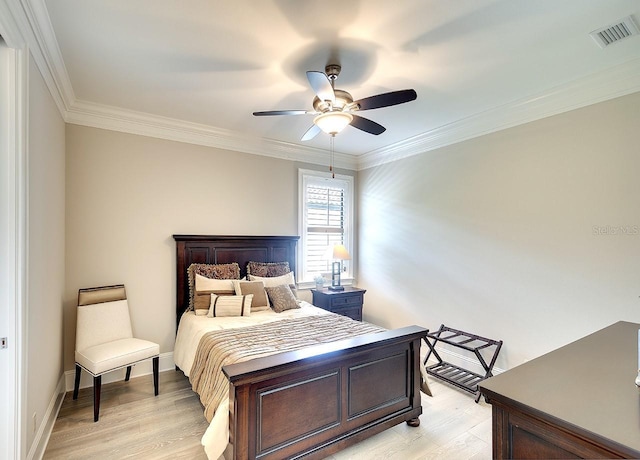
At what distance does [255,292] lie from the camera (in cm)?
359

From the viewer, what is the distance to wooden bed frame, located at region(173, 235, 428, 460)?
1891 mm

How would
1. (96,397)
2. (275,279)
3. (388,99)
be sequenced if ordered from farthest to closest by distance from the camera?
(275,279) < (96,397) < (388,99)

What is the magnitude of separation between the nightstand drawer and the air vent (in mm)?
3578

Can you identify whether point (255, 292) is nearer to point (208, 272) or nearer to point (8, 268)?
point (208, 272)

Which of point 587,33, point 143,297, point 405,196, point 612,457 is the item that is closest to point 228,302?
point 143,297

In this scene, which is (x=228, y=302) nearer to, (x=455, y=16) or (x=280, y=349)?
(x=280, y=349)

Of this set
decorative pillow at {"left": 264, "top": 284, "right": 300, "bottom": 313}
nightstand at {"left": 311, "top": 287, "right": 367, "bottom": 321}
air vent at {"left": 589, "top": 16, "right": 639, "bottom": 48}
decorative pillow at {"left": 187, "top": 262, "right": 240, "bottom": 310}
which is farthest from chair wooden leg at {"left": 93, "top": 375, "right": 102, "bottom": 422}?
air vent at {"left": 589, "top": 16, "right": 639, "bottom": 48}

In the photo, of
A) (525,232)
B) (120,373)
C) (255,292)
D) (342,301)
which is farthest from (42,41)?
(525,232)

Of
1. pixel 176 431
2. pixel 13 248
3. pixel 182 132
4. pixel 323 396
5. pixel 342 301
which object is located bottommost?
pixel 176 431

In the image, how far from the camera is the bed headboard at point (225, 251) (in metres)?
3.76

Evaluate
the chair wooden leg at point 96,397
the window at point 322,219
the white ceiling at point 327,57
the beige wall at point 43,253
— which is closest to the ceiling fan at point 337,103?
the white ceiling at point 327,57

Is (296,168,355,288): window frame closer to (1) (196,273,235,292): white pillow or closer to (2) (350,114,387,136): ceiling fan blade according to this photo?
(1) (196,273,235,292): white pillow

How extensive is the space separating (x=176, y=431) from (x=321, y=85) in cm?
287

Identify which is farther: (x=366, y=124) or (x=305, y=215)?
(x=305, y=215)
